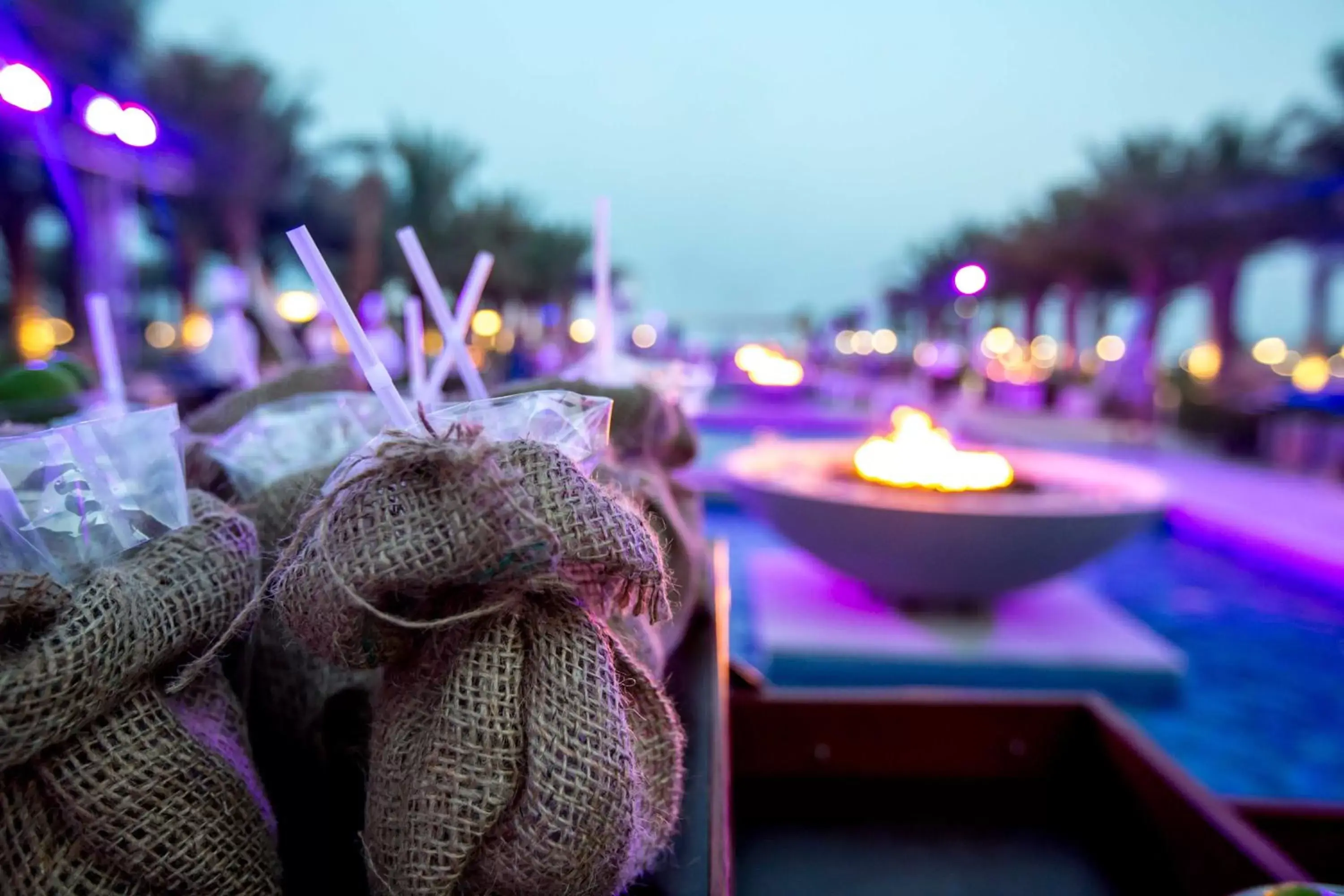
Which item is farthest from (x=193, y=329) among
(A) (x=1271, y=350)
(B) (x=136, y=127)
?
(A) (x=1271, y=350)

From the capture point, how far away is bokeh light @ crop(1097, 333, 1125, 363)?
33250 mm

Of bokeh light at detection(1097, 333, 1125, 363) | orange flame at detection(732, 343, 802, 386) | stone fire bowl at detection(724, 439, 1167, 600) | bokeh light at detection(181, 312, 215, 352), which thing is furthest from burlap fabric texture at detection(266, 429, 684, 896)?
bokeh light at detection(1097, 333, 1125, 363)

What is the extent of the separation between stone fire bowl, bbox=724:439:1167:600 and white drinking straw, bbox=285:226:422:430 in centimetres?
311

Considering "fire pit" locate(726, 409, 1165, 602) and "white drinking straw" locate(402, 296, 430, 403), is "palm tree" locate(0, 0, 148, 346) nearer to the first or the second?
"fire pit" locate(726, 409, 1165, 602)

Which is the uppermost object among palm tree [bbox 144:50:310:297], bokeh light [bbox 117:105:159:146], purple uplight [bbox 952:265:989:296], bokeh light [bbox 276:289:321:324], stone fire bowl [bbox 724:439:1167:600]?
palm tree [bbox 144:50:310:297]

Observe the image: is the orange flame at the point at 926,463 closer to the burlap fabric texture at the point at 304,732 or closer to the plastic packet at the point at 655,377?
the plastic packet at the point at 655,377

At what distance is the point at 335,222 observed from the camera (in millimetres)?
23938

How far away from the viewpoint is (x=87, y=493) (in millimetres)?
662

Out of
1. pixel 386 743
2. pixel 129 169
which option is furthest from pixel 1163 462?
pixel 129 169

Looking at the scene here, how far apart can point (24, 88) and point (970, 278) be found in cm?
262

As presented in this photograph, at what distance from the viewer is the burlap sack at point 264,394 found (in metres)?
1.21

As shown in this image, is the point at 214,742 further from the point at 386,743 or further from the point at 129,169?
the point at 129,169

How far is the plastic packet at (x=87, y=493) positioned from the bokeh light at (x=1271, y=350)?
36565mm

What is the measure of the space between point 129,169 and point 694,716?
15278mm
